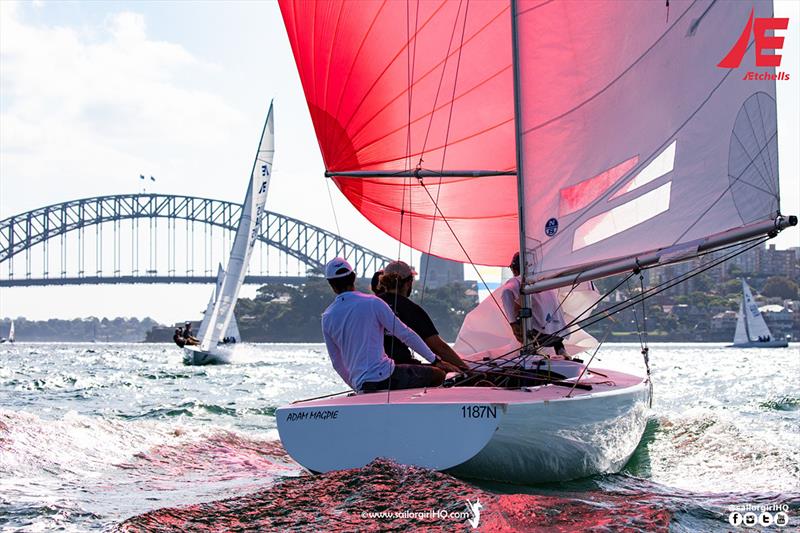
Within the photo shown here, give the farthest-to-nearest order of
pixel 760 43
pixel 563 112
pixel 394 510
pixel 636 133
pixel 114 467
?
pixel 114 467, pixel 563 112, pixel 636 133, pixel 760 43, pixel 394 510

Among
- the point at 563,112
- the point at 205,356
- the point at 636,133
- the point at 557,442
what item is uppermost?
the point at 563,112

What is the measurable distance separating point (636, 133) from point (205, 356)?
19099mm

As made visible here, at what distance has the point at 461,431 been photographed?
9.05 feet

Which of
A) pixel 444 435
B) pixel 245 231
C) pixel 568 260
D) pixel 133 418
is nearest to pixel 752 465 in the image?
pixel 568 260

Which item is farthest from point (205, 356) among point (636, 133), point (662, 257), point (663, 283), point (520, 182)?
point (662, 257)

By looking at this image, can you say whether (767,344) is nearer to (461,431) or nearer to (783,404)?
(783,404)

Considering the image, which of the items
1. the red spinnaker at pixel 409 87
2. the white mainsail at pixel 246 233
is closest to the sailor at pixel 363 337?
the red spinnaker at pixel 409 87

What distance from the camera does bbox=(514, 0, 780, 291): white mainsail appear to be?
3465 millimetres

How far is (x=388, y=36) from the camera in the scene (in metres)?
4.46

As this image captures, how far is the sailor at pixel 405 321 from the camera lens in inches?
137

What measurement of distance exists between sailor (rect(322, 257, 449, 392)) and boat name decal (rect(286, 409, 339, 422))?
1.02 feet

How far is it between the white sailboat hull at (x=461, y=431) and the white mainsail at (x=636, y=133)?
2.35 ft

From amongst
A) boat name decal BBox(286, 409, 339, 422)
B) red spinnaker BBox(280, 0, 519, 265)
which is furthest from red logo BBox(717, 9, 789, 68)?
boat name decal BBox(286, 409, 339, 422)

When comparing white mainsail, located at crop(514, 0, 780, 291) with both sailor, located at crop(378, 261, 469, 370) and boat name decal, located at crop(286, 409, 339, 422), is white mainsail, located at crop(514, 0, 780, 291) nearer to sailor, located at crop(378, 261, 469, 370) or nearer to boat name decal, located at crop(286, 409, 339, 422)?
sailor, located at crop(378, 261, 469, 370)
